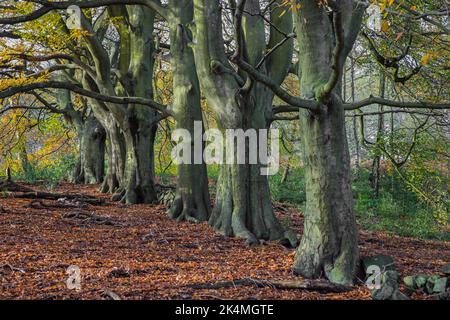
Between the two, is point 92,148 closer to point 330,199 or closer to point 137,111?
point 137,111

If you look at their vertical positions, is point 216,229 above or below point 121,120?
below

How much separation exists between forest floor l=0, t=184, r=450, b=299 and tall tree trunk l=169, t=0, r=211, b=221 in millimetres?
531

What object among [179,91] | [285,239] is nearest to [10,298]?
[285,239]

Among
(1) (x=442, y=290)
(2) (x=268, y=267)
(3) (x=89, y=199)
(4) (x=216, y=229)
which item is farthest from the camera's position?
(3) (x=89, y=199)

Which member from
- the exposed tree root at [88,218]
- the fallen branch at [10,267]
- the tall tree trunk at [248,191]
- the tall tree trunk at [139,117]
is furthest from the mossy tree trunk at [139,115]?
the fallen branch at [10,267]

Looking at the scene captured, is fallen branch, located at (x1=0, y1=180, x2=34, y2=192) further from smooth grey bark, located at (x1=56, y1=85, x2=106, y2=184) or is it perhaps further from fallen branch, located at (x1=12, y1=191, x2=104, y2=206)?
smooth grey bark, located at (x1=56, y1=85, x2=106, y2=184)

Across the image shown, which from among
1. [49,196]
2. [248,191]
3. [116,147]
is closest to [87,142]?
[116,147]

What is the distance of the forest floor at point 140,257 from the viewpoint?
13.5 feet

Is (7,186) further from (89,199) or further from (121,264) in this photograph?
(121,264)

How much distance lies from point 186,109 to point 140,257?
167 inches

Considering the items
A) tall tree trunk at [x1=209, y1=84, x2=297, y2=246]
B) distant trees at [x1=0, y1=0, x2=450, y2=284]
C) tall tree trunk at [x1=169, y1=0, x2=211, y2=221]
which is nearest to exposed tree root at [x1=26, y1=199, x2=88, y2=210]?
distant trees at [x1=0, y1=0, x2=450, y2=284]

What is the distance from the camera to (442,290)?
13.7 feet
